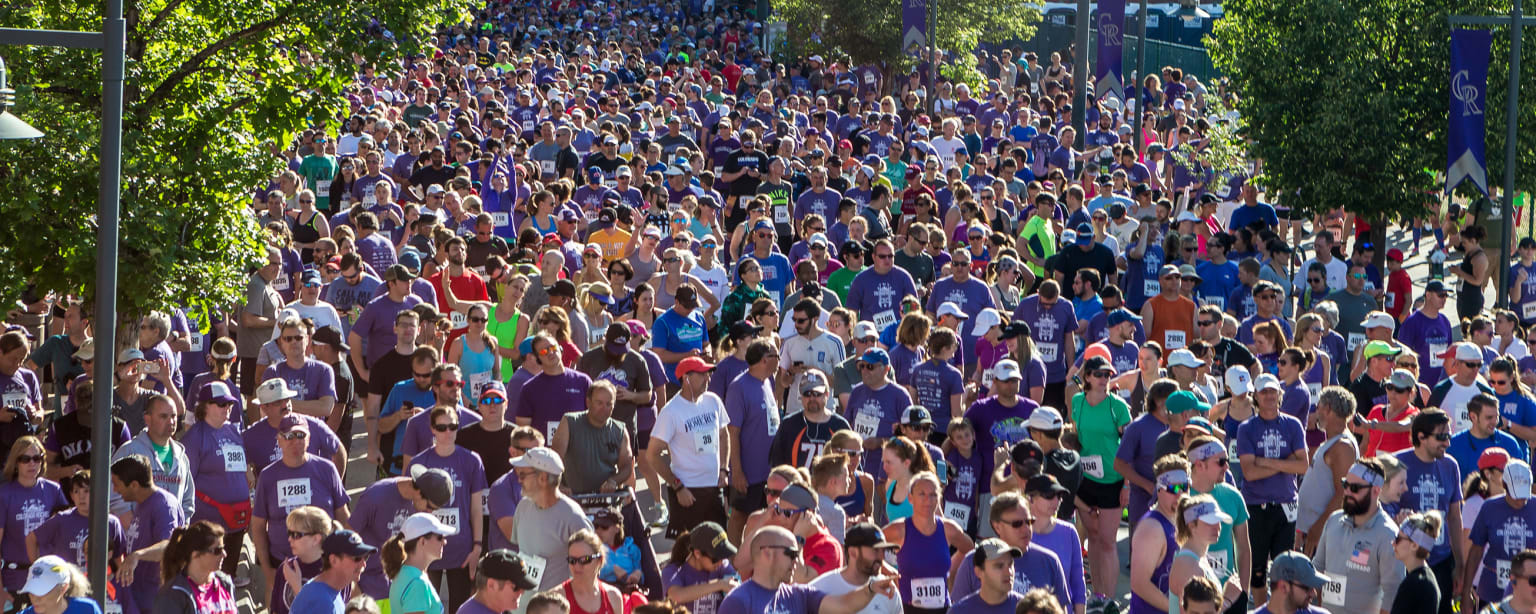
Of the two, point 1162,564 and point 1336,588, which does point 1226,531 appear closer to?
point 1162,564

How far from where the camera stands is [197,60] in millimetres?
11438

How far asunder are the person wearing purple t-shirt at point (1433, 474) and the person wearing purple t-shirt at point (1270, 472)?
69 cm

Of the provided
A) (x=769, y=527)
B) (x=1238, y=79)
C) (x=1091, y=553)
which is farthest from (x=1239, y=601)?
(x=1238, y=79)

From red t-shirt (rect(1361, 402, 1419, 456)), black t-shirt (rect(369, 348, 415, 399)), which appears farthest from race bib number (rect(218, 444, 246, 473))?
red t-shirt (rect(1361, 402, 1419, 456))

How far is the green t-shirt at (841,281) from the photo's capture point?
15.5 meters

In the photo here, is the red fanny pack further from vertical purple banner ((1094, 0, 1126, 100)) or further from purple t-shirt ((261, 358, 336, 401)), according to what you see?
vertical purple banner ((1094, 0, 1126, 100))

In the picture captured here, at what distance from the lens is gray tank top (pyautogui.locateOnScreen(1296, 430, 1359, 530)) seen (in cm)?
1064

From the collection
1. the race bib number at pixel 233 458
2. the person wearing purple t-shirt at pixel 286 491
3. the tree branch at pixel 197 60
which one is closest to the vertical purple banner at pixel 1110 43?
the tree branch at pixel 197 60

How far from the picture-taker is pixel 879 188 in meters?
18.9

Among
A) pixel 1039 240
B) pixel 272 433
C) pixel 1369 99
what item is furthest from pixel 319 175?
pixel 1369 99

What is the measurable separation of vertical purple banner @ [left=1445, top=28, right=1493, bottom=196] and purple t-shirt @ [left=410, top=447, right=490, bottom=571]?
1059cm

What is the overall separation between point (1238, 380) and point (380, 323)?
18.7 feet

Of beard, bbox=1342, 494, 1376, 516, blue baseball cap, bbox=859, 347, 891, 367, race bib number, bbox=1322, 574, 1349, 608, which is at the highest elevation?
blue baseball cap, bbox=859, 347, 891, 367

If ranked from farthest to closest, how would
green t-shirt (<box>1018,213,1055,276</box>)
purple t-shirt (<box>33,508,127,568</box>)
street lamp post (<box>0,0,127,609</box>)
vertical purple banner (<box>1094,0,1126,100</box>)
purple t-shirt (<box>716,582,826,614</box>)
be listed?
vertical purple banner (<box>1094,0,1126,100</box>) < green t-shirt (<box>1018,213,1055,276</box>) < purple t-shirt (<box>33,508,127,568</box>) < purple t-shirt (<box>716,582,826,614</box>) < street lamp post (<box>0,0,127,609</box>)
